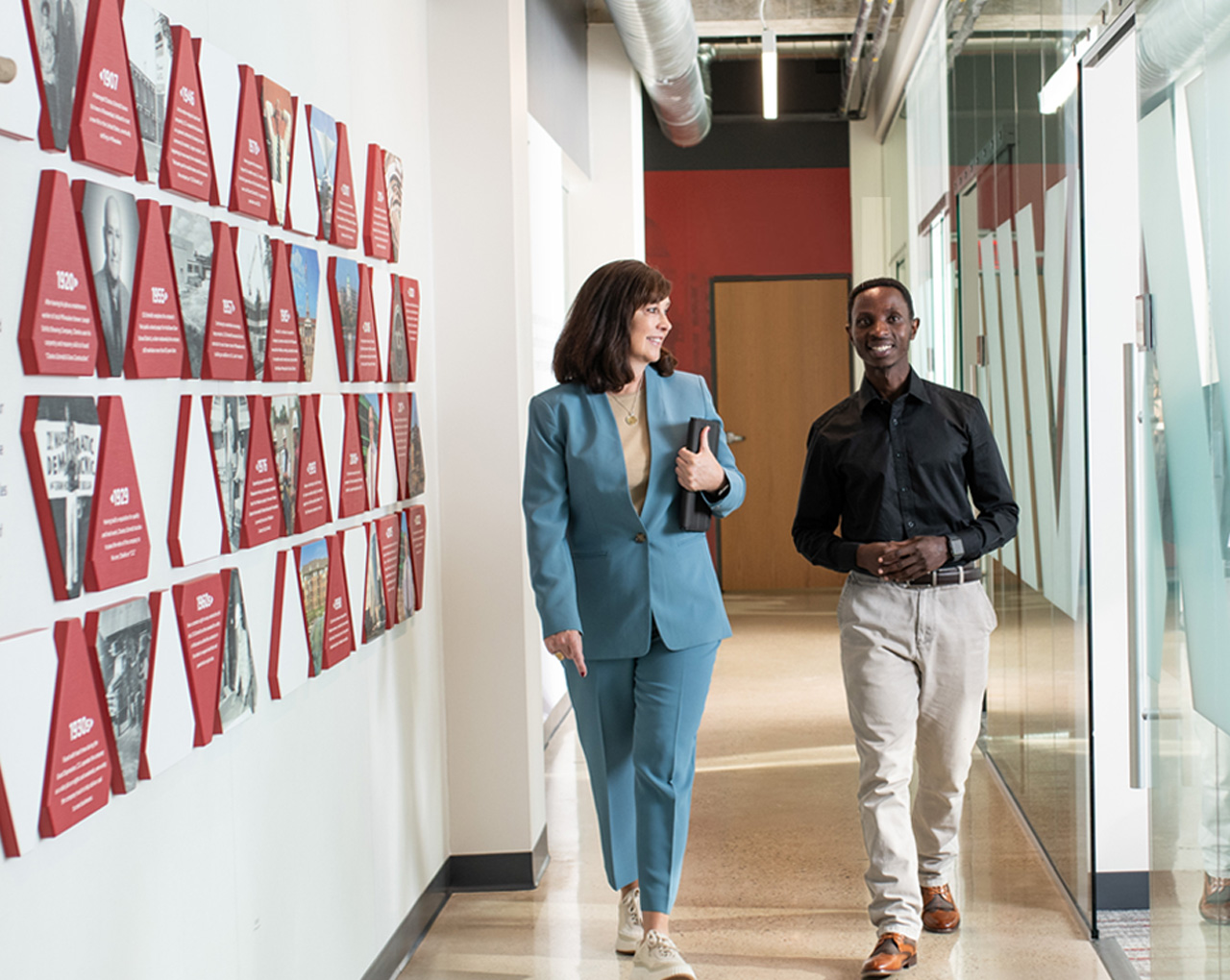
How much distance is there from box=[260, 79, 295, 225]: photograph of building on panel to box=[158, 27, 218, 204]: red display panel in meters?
0.28

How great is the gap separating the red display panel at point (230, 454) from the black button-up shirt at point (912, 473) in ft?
4.75

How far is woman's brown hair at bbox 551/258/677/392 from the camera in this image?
115 inches

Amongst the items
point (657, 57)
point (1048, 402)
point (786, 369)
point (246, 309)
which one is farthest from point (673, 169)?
point (246, 309)

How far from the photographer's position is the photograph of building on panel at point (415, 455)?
322 centimetres

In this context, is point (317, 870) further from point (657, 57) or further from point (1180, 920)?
point (657, 57)

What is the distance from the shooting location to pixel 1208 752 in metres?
2.21

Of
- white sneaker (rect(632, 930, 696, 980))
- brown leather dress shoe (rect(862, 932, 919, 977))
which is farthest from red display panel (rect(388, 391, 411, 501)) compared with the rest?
brown leather dress shoe (rect(862, 932, 919, 977))

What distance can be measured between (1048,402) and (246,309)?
2430 millimetres

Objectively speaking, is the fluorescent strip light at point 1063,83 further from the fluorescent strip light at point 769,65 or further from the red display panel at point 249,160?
the fluorescent strip light at point 769,65

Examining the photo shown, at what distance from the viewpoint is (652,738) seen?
293 centimetres

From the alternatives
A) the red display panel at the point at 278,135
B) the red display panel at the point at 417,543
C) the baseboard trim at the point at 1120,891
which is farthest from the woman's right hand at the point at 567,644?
the baseboard trim at the point at 1120,891

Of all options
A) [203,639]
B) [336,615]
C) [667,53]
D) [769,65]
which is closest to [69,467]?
[203,639]

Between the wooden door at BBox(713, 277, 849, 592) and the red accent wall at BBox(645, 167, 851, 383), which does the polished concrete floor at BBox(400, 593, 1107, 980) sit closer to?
the wooden door at BBox(713, 277, 849, 592)

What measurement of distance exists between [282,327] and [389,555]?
2.80 ft
